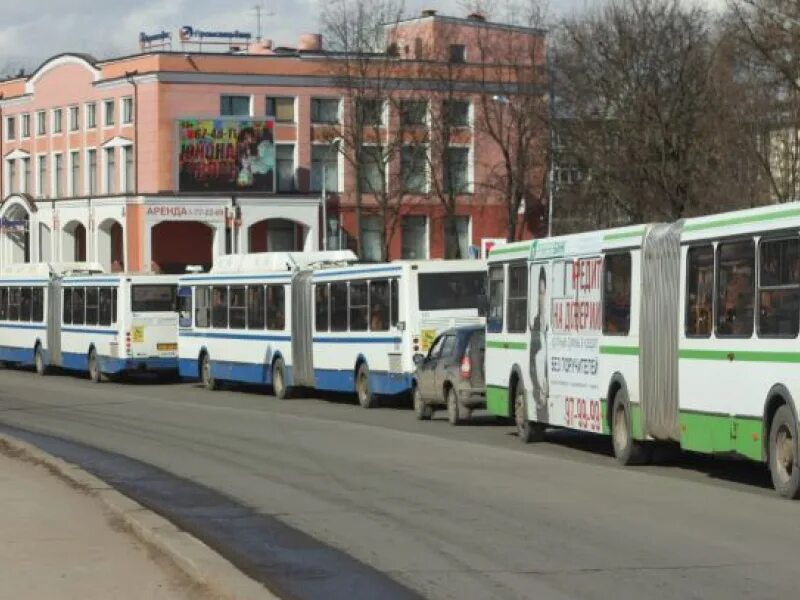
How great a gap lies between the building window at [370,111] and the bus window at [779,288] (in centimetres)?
5893

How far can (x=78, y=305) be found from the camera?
46.2 metres

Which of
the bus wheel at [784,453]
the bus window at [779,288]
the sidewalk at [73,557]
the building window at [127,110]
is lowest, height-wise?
the sidewalk at [73,557]

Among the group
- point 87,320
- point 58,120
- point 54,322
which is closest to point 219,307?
point 87,320

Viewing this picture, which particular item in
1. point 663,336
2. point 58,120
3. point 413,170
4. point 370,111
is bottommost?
point 663,336

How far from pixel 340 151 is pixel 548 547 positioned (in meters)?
65.6

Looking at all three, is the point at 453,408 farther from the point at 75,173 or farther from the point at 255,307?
the point at 75,173

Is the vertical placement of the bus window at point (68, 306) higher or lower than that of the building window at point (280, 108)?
lower

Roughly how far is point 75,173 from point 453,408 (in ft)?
192

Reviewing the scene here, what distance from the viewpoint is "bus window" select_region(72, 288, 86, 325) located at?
45.9 metres

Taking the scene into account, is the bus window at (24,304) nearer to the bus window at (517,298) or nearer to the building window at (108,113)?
the bus window at (517,298)

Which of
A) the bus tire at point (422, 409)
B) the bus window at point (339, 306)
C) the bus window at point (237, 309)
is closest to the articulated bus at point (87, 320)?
the bus window at point (237, 309)

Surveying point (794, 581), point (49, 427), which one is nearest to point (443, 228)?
point (49, 427)

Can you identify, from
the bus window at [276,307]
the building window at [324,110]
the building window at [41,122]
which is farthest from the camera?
the building window at [41,122]

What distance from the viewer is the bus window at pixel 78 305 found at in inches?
1806
